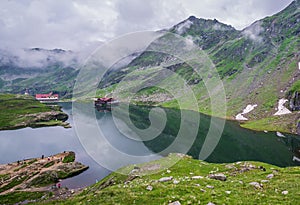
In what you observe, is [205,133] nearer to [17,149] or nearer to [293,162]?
[293,162]

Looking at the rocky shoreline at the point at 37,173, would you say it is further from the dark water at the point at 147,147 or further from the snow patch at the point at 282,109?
the snow patch at the point at 282,109

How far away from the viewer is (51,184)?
55844 millimetres

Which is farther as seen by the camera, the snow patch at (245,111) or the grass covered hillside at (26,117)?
the snow patch at (245,111)

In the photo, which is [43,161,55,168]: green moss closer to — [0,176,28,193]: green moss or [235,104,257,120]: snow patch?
[0,176,28,193]: green moss

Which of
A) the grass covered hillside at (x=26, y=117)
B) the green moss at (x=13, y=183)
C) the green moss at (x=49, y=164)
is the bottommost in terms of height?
the green moss at (x=13, y=183)

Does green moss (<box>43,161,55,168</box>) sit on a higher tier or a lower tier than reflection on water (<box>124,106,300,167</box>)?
lower

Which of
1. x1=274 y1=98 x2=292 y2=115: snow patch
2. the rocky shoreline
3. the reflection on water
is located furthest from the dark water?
x1=274 y1=98 x2=292 y2=115: snow patch

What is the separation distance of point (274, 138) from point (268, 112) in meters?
54.7

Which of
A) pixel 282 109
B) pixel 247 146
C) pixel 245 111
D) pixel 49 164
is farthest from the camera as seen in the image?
pixel 245 111

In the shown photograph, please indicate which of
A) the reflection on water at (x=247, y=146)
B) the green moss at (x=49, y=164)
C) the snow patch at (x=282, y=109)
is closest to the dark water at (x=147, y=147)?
the reflection on water at (x=247, y=146)

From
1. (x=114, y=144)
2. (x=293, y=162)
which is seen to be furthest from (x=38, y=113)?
(x=293, y=162)

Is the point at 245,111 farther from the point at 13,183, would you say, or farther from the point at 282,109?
the point at 13,183

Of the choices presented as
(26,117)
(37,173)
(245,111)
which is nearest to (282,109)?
(245,111)

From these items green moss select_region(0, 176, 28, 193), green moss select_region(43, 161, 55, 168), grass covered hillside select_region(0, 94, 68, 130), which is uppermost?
grass covered hillside select_region(0, 94, 68, 130)
